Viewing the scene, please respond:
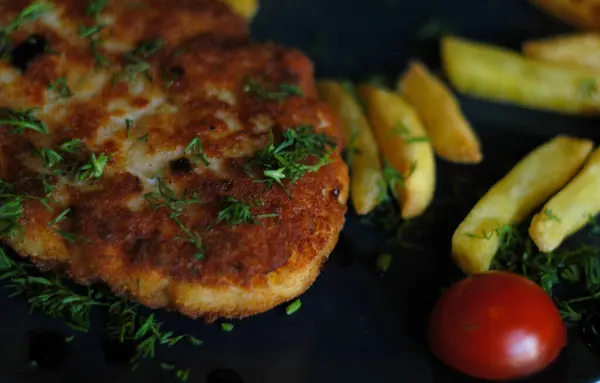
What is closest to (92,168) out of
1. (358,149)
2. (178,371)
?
(178,371)

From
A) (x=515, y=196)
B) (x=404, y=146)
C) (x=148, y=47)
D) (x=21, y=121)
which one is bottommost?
(x=515, y=196)

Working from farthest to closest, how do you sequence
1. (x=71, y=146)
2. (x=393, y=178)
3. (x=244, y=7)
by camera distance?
(x=244, y=7) → (x=393, y=178) → (x=71, y=146)

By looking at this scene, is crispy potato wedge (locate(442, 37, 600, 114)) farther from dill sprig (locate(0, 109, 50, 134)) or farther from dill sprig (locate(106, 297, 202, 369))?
dill sprig (locate(0, 109, 50, 134))

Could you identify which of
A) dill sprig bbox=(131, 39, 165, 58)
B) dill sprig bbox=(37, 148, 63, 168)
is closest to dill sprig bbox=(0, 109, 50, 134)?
dill sprig bbox=(37, 148, 63, 168)

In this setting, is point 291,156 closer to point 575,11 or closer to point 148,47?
point 148,47

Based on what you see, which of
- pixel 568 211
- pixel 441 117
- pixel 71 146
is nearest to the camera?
pixel 71 146

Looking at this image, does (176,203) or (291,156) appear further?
(291,156)
